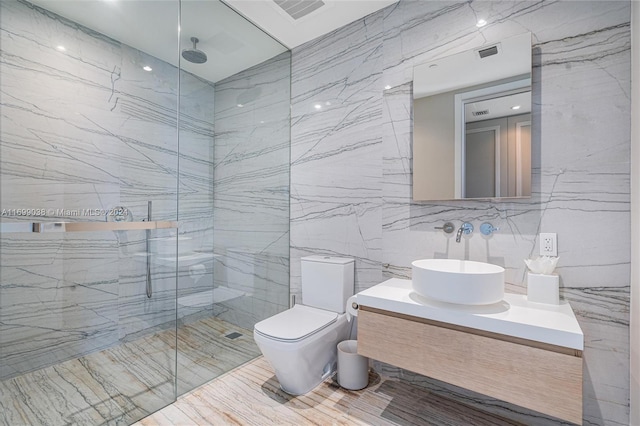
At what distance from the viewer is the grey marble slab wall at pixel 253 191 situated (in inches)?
89.1

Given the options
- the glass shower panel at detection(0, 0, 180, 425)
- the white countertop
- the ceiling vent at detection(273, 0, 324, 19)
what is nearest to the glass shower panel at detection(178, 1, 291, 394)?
the glass shower panel at detection(0, 0, 180, 425)

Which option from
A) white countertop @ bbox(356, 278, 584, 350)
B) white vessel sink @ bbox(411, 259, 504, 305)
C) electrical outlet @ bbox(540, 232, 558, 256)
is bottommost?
white countertop @ bbox(356, 278, 584, 350)

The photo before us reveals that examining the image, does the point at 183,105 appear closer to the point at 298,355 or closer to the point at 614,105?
the point at 298,355

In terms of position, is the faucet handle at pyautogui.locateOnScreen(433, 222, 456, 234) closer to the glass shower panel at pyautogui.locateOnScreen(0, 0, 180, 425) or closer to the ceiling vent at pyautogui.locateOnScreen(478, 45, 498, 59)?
the ceiling vent at pyautogui.locateOnScreen(478, 45, 498, 59)

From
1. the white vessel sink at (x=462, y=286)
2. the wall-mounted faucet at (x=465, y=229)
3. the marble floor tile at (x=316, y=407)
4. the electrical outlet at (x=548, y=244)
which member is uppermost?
the wall-mounted faucet at (x=465, y=229)

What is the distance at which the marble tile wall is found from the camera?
1451 mm

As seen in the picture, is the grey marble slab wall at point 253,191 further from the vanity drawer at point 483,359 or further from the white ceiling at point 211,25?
the vanity drawer at point 483,359

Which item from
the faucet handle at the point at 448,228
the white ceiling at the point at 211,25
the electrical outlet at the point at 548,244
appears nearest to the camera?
the electrical outlet at the point at 548,244

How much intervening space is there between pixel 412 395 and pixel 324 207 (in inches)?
54.8

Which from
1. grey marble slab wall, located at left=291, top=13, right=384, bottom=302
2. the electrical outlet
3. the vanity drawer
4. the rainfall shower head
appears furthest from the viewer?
grey marble slab wall, located at left=291, top=13, right=384, bottom=302

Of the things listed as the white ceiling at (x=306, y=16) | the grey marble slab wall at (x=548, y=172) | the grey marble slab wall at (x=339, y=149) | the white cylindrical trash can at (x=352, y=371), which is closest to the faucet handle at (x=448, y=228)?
the grey marble slab wall at (x=548, y=172)

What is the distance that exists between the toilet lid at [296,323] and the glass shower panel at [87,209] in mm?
627

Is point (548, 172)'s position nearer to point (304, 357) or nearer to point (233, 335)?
point (304, 357)

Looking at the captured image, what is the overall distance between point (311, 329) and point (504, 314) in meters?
1.03
